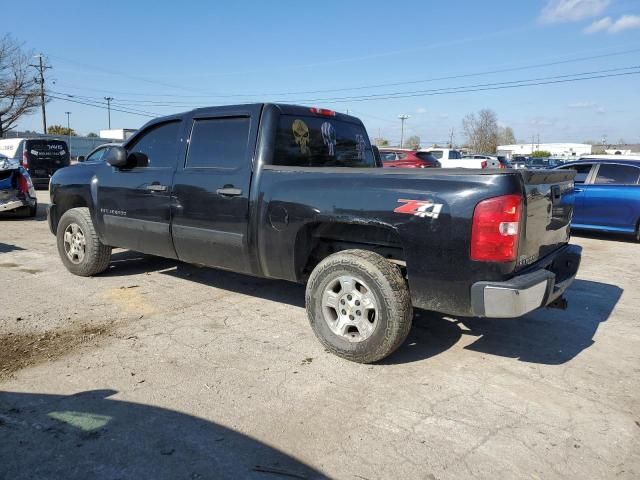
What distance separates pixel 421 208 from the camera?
11.2 feet

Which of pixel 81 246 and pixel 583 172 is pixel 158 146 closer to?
pixel 81 246

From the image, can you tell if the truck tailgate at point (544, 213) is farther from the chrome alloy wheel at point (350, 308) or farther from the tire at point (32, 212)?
the tire at point (32, 212)

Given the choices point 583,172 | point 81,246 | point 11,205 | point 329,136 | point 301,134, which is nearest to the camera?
point 301,134

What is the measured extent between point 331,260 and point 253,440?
59.6 inches

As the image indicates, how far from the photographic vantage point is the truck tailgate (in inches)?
135

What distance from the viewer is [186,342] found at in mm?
4184

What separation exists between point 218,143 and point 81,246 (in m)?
2.58

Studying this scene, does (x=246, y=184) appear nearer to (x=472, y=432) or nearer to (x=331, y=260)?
(x=331, y=260)

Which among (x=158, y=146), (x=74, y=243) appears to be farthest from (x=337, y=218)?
(x=74, y=243)

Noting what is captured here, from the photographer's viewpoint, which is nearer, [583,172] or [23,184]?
[583,172]

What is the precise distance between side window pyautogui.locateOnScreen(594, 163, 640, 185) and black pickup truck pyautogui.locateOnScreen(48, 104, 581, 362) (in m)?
6.62

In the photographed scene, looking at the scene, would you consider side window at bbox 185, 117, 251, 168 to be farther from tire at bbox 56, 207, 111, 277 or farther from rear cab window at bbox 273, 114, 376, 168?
tire at bbox 56, 207, 111, 277

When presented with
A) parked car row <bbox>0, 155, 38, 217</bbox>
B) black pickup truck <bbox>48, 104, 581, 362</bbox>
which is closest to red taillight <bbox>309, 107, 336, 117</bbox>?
black pickup truck <bbox>48, 104, 581, 362</bbox>

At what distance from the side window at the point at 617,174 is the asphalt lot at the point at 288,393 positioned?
5520 millimetres
